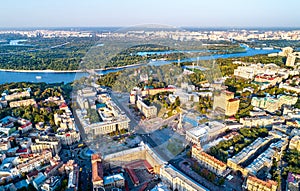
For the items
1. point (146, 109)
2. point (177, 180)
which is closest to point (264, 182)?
point (177, 180)

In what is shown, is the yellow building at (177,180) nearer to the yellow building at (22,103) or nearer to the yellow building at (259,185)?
the yellow building at (259,185)

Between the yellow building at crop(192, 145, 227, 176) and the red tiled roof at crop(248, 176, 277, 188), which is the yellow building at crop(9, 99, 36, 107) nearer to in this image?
the yellow building at crop(192, 145, 227, 176)

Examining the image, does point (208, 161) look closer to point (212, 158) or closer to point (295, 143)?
point (212, 158)

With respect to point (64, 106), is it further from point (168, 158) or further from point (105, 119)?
point (168, 158)

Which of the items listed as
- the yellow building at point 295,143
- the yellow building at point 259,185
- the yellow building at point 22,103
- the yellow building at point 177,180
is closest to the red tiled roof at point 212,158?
the yellow building at point 259,185

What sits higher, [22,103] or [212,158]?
[22,103]

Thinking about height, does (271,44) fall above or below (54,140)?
above

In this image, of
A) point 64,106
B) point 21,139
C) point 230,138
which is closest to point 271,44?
point 230,138
